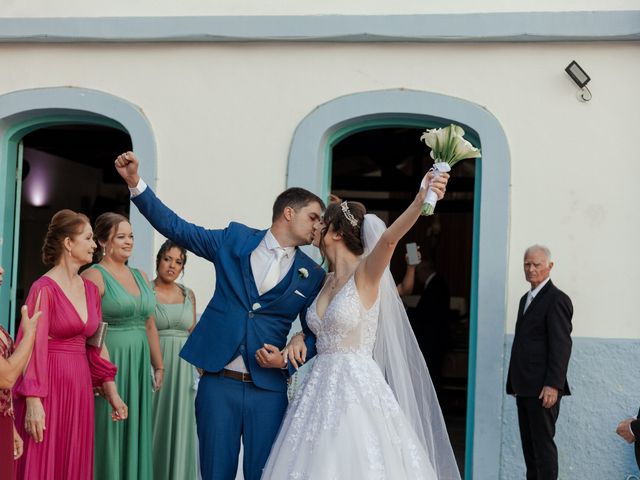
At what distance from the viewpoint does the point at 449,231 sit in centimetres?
1647

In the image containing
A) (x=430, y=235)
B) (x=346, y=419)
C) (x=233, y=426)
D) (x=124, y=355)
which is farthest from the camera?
(x=430, y=235)

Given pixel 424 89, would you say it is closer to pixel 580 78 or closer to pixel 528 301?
pixel 580 78

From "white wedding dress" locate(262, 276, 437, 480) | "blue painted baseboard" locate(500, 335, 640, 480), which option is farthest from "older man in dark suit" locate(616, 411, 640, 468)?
"blue painted baseboard" locate(500, 335, 640, 480)

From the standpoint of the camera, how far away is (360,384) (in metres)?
5.50

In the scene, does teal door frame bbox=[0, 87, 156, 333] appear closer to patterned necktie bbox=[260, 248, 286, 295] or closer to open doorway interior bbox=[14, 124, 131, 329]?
patterned necktie bbox=[260, 248, 286, 295]

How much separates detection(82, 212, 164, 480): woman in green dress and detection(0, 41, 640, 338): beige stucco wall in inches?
63.6

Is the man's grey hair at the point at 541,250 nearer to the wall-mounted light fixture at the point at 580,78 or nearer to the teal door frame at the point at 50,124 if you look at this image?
the wall-mounted light fixture at the point at 580,78

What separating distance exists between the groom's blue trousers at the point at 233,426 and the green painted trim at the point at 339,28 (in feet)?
12.3

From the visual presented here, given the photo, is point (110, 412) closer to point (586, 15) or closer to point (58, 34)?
point (58, 34)

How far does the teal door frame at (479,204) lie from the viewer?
8227 mm

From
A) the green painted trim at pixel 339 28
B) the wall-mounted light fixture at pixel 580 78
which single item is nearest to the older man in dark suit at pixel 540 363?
the wall-mounted light fixture at pixel 580 78

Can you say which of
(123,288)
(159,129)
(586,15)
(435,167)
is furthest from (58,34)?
(435,167)

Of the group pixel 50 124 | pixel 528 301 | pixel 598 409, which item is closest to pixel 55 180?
pixel 50 124

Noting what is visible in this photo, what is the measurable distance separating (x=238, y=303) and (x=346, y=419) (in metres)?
0.86
